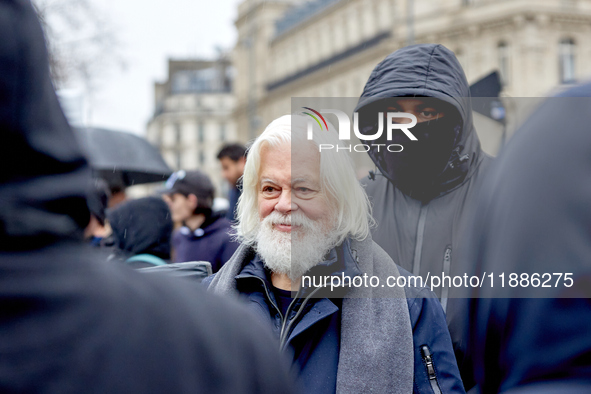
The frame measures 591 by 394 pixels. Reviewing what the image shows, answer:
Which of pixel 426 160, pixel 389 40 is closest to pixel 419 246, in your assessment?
pixel 426 160

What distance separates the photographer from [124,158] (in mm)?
8758

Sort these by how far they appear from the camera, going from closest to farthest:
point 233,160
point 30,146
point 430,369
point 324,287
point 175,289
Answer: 1. point 30,146
2. point 175,289
3. point 430,369
4. point 324,287
5. point 233,160

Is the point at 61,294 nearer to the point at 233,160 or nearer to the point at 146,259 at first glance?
the point at 146,259

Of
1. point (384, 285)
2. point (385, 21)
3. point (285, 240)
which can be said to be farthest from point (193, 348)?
point (385, 21)

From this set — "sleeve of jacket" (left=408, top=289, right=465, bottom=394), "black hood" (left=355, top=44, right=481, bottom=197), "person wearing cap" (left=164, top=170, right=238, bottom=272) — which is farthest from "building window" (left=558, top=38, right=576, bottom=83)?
"sleeve of jacket" (left=408, top=289, right=465, bottom=394)

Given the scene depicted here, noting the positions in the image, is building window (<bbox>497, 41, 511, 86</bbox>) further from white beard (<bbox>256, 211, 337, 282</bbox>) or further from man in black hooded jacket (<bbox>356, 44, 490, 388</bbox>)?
white beard (<bbox>256, 211, 337, 282</bbox>)

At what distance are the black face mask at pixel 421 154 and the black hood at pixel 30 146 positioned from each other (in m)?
2.17

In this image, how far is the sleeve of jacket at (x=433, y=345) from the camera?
241cm

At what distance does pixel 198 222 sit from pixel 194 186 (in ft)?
1.29

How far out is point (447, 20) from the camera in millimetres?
35406

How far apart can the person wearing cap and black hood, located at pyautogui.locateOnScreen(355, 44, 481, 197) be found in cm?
249

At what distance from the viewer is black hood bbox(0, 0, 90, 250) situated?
0.79m

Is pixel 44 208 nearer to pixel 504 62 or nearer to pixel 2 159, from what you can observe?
pixel 2 159

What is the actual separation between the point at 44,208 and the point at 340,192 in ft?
6.65
